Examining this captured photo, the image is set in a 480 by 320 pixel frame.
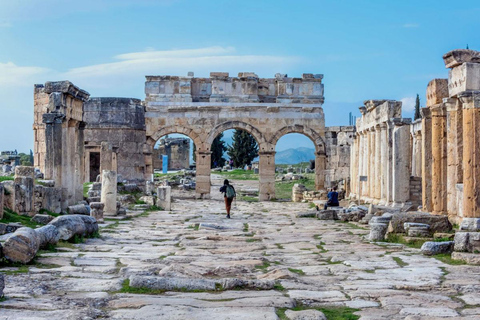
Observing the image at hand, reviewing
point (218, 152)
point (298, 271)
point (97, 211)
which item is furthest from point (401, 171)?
point (218, 152)

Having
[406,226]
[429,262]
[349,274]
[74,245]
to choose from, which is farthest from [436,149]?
[74,245]

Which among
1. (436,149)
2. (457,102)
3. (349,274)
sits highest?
(457,102)

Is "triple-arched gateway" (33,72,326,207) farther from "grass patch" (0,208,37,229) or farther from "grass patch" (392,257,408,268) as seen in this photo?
"grass patch" (392,257,408,268)

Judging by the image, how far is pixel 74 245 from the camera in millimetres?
10938

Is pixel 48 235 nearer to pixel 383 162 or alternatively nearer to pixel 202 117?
pixel 383 162

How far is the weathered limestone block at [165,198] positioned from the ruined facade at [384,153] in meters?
6.28

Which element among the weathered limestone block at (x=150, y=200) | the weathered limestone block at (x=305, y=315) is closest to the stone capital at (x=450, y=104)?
the weathered limestone block at (x=305, y=315)

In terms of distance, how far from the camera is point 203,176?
30109mm

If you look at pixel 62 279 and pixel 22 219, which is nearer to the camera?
pixel 62 279

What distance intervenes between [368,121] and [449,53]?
1028 centimetres

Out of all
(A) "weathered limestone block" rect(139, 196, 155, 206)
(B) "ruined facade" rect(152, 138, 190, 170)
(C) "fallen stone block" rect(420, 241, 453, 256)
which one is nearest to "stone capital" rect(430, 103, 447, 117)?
(C) "fallen stone block" rect(420, 241, 453, 256)

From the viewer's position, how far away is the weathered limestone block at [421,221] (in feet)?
38.5

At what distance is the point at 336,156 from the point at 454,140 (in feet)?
57.2

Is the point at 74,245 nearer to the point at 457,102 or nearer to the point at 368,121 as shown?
the point at 457,102
